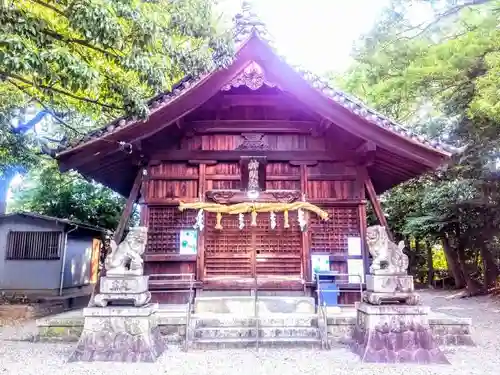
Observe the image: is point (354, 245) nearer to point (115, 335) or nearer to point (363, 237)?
point (363, 237)

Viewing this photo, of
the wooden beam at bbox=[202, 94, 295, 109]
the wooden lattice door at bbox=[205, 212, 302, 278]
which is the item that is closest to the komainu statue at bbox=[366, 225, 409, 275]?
the wooden lattice door at bbox=[205, 212, 302, 278]

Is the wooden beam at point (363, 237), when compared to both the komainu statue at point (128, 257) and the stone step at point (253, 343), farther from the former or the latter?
the komainu statue at point (128, 257)

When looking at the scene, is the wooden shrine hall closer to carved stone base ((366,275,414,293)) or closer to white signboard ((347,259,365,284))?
white signboard ((347,259,365,284))

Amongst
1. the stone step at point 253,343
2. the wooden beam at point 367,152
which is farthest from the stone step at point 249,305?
the wooden beam at point 367,152

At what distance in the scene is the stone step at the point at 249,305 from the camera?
7.85 m

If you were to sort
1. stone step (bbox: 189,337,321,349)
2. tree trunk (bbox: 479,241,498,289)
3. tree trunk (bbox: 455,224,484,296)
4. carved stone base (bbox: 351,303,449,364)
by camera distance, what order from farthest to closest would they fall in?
1. tree trunk (bbox: 479,241,498,289)
2. tree trunk (bbox: 455,224,484,296)
3. stone step (bbox: 189,337,321,349)
4. carved stone base (bbox: 351,303,449,364)

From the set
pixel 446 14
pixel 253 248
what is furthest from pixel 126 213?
pixel 446 14

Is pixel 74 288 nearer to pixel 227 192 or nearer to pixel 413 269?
pixel 227 192

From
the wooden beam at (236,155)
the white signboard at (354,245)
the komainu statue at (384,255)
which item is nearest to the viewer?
the komainu statue at (384,255)

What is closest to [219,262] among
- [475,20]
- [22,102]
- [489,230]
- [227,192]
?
[227,192]

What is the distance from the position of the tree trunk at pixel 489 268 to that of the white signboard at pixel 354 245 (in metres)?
10.4

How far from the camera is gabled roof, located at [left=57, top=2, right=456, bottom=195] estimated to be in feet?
24.3

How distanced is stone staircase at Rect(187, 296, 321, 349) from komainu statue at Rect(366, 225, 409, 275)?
61.5 inches

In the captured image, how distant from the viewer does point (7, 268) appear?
14.0 metres
